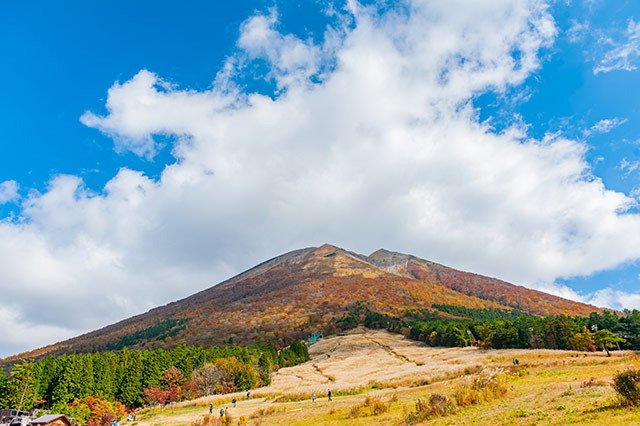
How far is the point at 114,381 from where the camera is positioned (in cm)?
7231

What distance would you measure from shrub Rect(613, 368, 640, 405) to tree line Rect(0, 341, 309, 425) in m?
67.4

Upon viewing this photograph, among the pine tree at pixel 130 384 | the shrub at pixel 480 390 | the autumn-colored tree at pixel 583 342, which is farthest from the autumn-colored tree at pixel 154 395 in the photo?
the autumn-colored tree at pixel 583 342

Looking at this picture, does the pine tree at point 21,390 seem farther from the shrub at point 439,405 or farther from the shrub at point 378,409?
the shrub at point 439,405

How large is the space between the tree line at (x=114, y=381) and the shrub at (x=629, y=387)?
67438mm

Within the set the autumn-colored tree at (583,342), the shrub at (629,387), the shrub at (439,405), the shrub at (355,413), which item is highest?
the shrub at (629,387)

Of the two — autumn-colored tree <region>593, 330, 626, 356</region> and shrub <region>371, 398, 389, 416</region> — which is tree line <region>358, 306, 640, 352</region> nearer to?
autumn-colored tree <region>593, 330, 626, 356</region>

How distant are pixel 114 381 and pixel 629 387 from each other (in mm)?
84484

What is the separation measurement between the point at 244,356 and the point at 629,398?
311ft

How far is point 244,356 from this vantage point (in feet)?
322

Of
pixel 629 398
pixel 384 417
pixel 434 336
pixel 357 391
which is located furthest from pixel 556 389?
pixel 434 336

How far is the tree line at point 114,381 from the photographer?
209 feet

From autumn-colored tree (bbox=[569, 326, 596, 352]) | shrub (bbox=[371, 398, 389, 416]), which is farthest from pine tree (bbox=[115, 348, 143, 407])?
autumn-colored tree (bbox=[569, 326, 596, 352])

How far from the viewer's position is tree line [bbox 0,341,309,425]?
63.9m

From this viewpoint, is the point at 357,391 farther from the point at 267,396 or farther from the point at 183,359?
the point at 183,359
